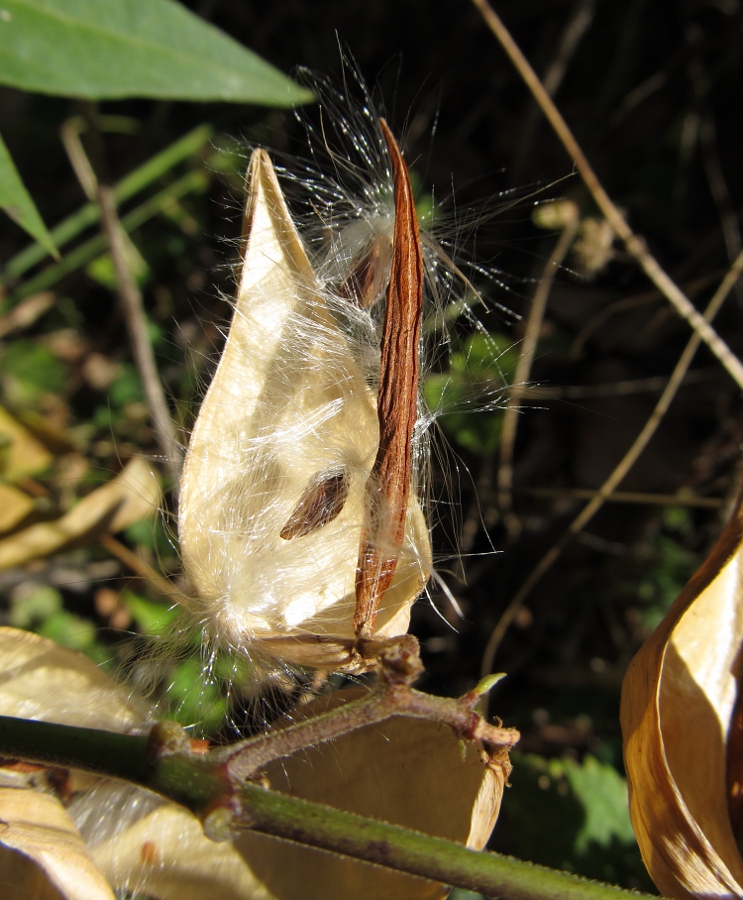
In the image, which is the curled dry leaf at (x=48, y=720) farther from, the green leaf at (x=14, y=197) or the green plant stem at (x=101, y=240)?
the green plant stem at (x=101, y=240)

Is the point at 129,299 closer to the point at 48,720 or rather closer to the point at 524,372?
the point at 524,372

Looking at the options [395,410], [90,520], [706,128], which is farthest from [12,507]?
[706,128]

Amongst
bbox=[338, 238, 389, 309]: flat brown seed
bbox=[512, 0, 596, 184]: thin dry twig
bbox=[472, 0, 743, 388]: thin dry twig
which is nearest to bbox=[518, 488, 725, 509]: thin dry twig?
bbox=[472, 0, 743, 388]: thin dry twig

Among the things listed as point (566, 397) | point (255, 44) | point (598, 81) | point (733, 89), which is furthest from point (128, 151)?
point (733, 89)

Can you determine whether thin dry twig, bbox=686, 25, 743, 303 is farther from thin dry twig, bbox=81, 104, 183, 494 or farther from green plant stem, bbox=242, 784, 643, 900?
green plant stem, bbox=242, 784, 643, 900

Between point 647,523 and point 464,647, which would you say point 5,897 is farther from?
point 647,523
